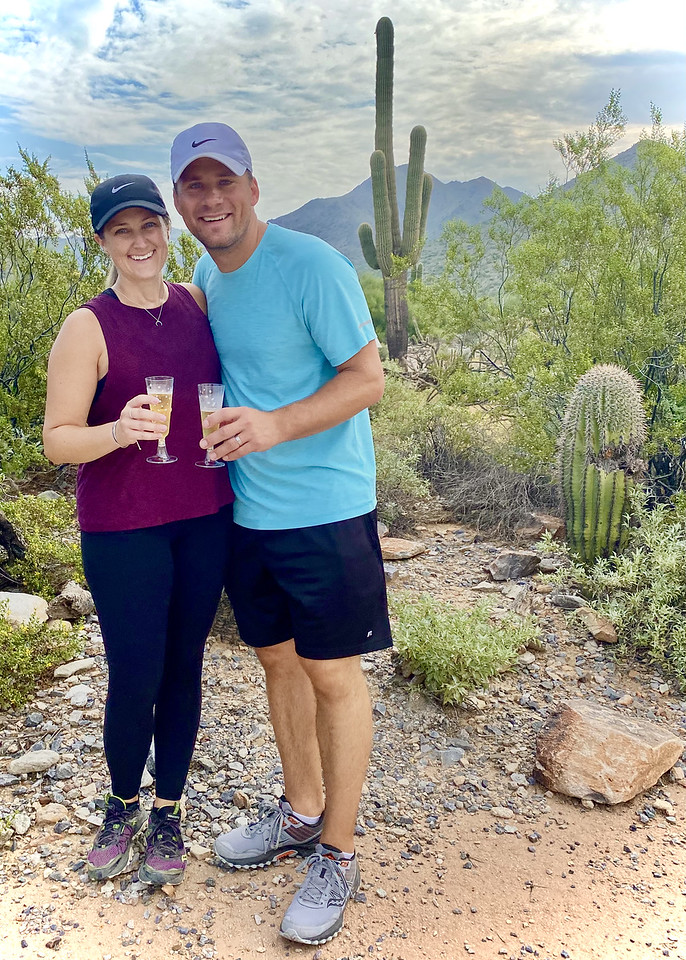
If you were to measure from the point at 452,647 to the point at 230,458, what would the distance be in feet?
5.21

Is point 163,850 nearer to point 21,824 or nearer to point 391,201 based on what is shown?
point 21,824

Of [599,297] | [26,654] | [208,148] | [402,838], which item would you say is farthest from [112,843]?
[599,297]

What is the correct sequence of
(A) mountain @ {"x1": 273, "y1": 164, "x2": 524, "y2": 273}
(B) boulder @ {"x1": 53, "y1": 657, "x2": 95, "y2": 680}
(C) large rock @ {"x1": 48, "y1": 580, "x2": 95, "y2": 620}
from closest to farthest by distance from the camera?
(B) boulder @ {"x1": 53, "y1": 657, "x2": 95, "y2": 680}, (C) large rock @ {"x1": 48, "y1": 580, "x2": 95, "y2": 620}, (A) mountain @ {"x1": 273, "y1": 164, "x2": 524, "y2": 273}

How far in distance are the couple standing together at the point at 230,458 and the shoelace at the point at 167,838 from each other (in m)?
0.20

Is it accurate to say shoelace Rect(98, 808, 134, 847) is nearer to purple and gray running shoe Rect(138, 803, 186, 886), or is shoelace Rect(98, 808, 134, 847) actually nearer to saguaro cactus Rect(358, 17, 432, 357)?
purple and gray running shoe Rect(138, 803, 186, 886)

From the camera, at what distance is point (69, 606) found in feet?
11.7

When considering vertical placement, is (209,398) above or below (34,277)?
below

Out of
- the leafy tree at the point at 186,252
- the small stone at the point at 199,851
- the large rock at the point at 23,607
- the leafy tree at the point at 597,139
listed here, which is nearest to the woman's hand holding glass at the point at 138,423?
the small stone at the point at 199,851

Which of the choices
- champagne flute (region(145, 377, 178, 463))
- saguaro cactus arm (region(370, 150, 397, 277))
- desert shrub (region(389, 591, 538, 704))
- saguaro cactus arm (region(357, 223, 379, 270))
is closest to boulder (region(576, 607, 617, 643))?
desert shrub (region(389, 591, 538, 704))

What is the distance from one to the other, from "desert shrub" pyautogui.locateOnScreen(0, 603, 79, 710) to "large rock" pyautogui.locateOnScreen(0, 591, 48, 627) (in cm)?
8

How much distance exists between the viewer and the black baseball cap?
5.97 feet

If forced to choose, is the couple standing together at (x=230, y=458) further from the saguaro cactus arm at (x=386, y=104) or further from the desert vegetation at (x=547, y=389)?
the saguaro cactus arm at (x=386, y=104)

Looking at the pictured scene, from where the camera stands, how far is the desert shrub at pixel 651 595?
3.43 m

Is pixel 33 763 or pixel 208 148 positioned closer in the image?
pixel 208 148
